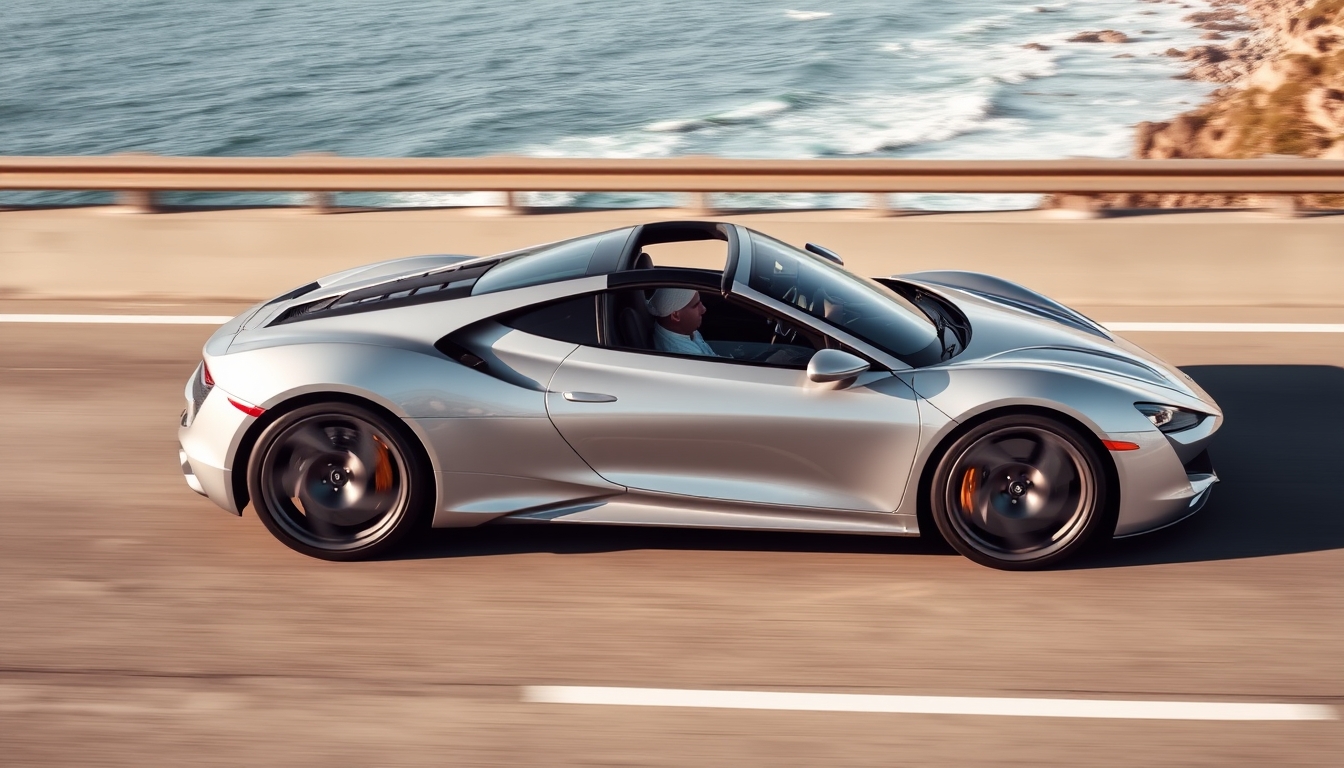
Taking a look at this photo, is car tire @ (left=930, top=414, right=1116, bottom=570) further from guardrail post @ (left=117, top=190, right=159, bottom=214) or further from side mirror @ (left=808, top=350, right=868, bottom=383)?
guardrail post @ (left=117, top=190, right=159, bottom=214)

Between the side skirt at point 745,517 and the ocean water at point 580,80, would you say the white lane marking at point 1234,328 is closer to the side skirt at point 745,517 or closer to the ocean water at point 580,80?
the side skirt at point 745,517

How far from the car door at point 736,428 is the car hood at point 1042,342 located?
1.43 feet

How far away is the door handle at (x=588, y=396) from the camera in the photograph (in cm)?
494

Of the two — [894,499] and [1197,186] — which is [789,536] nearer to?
[894,499]

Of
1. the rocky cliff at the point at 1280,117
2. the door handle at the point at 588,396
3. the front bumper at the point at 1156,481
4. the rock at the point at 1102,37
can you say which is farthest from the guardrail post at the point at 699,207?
the rock at the point at 1102,37

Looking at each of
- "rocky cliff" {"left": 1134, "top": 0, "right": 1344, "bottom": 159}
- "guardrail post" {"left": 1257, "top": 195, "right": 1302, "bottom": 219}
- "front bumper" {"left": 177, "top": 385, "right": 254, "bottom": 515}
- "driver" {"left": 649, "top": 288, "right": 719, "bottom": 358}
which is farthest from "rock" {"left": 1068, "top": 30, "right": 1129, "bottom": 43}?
"front bumper" {"left": 177, "top": 385, "right": 254, "bottom": 515}

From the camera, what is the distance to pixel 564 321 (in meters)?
5.09

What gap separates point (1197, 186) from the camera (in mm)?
8531

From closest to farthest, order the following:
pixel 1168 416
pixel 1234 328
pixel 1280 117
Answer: pixel 1168 416
pixel 1234 328
pixel 1280 117

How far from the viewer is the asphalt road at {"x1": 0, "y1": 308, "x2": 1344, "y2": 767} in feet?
13.0

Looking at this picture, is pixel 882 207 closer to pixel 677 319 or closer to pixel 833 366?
pixel 677 319

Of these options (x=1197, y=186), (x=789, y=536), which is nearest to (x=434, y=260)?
(x=789, y=536)

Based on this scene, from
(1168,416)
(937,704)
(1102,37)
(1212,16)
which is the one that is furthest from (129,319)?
(1212,16)

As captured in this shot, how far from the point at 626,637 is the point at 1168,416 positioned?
2.20 m
